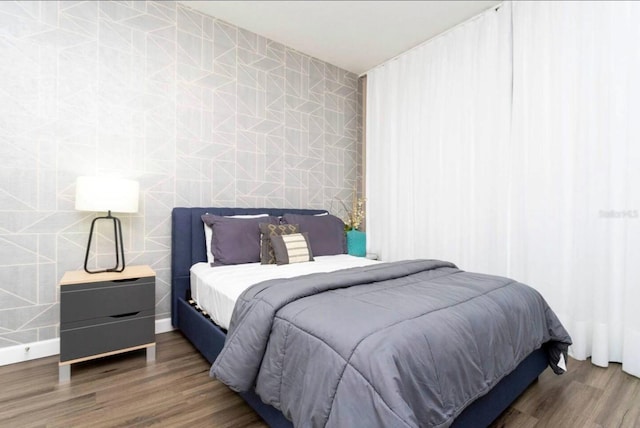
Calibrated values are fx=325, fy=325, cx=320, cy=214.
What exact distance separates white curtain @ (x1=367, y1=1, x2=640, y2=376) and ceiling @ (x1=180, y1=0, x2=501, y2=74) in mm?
231

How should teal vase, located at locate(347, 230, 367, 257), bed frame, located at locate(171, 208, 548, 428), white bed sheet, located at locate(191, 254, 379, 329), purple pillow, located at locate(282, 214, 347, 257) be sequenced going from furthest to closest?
teal vase, located at locate(347, 230, 367, 257) → purple pillow, located at locate(282, 214, 347, 257) → white bed sheet, located at locate(191, 254, 379, 329) → bed frame, located at locate(171, 208, 548, 428)

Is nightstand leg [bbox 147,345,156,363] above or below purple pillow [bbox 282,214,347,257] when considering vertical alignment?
below

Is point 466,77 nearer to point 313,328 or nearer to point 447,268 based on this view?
point 447,268

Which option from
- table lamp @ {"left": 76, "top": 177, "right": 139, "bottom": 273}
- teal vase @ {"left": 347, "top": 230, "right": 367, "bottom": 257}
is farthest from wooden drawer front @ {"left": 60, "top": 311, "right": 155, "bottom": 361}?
teal vase @ {"left": 347, "top": 230, "right": 367, "bottom": 257}

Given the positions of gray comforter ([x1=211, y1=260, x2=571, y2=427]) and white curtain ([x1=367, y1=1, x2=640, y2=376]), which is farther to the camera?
white curtain ([x1=367, y1=1, x2=640, y2=376])

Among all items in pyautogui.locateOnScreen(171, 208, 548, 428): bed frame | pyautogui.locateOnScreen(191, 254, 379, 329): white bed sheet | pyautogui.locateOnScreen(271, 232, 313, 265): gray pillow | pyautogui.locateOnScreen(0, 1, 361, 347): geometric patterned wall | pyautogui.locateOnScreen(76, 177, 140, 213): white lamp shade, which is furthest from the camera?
pyautogui.locateOnScreen(271, 232, 313, 265): gray pillow

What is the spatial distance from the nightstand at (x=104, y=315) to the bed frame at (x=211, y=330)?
0.36m

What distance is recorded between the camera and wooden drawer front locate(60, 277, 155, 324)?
204 centimetres

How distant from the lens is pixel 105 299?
2139 mm

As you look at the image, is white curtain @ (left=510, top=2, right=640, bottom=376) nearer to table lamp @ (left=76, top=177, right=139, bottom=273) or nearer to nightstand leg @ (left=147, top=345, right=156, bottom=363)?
nightstand leg @ (left=147, top=345, right=156, bottom=363)

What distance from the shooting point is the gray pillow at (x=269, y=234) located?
2.76m

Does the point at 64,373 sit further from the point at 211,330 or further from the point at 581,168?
the point at 581,168

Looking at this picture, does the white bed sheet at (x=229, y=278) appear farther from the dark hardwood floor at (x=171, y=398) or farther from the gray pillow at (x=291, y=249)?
the dark hardwood floor at (x=171, y=398)

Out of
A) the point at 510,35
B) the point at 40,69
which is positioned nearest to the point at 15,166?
the point at 40,69
